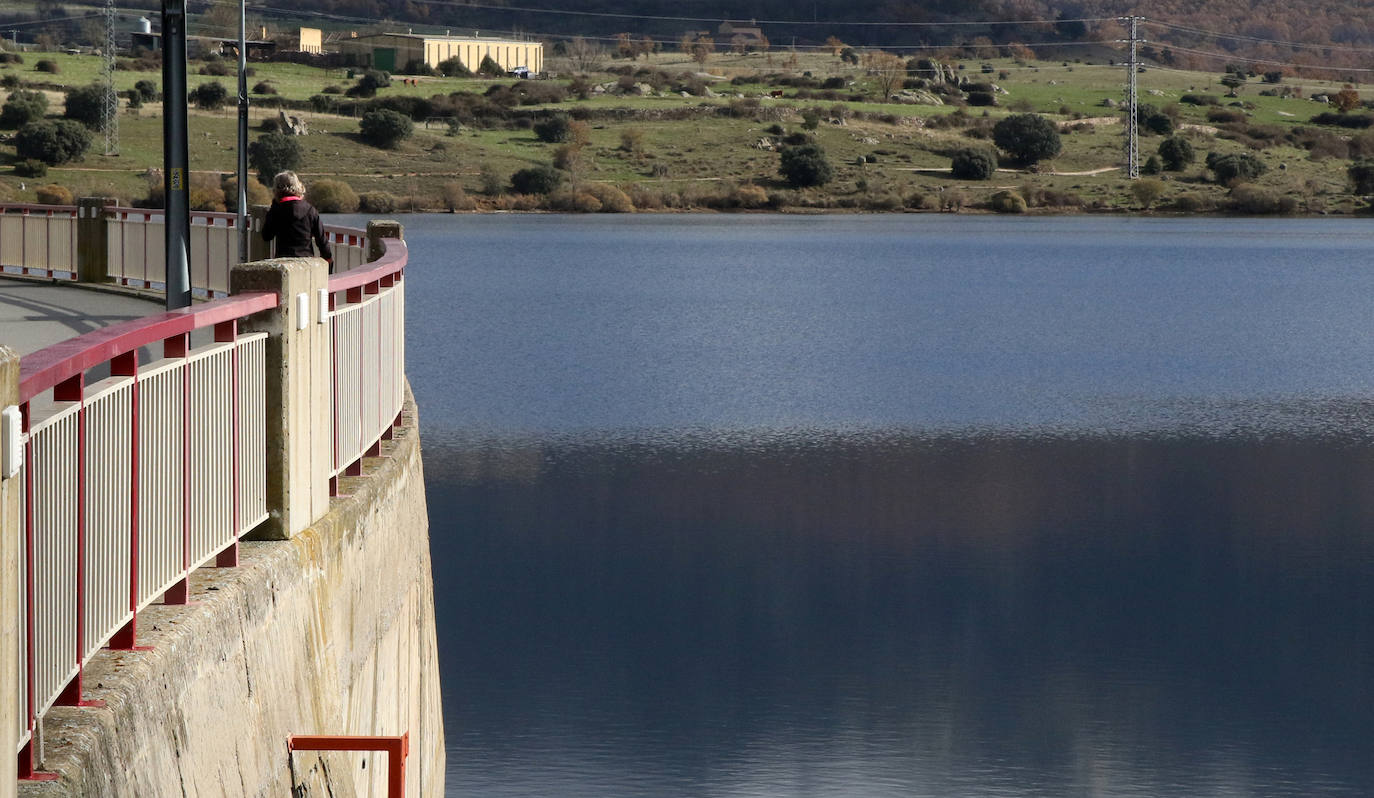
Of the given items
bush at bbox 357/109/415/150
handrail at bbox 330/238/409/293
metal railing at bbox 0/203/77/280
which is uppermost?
bush at bbox 357/109/415/150

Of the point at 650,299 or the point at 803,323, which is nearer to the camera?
the point at 803,323

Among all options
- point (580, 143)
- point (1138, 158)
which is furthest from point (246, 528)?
point (1138, 158)

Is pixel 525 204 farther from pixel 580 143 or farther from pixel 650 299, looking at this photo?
pixel 650 299

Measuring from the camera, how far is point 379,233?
15547 mm

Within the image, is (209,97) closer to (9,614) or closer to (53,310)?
(53,310)

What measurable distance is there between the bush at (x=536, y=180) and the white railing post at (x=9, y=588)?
11478 cm

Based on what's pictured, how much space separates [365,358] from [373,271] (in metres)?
0.51

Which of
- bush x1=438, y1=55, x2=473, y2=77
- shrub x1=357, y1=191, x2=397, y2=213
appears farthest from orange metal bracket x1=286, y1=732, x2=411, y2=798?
bush x1=438, y1=55, x2=473, y2=77

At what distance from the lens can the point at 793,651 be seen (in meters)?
21.9

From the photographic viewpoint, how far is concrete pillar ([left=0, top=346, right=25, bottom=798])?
4570 millimetres

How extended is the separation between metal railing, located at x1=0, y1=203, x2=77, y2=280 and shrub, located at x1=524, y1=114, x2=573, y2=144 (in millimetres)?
102347

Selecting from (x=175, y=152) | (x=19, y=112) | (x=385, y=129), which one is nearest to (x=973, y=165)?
(x=385, y=129)

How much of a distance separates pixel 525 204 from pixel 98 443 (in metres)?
114

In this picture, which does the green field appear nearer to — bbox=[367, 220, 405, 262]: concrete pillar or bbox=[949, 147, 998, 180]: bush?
bbox=[949, 147, 998, 180]: bush
